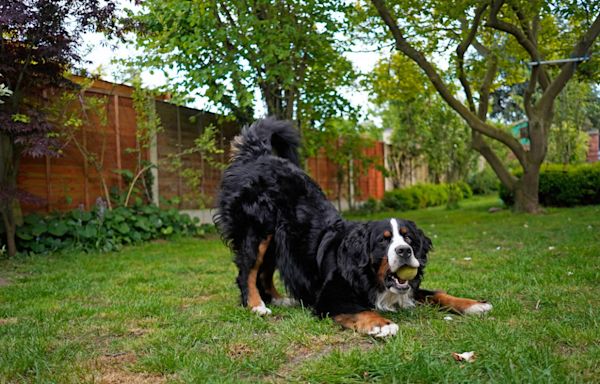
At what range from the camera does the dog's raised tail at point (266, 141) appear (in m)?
4.40

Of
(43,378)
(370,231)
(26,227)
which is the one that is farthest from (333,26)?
(43,378)

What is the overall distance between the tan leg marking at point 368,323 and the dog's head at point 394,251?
0.28 meters

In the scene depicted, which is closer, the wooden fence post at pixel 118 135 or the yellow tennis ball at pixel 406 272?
the yellow tennis ball at pixel 406 272

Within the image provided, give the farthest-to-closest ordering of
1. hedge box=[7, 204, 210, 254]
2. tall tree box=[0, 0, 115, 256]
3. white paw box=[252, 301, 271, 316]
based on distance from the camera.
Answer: hedge box=[7, 204, 210, 254] → tall tree box=[0, 0, 115, 256] → white paw box=[252, 301, 271, 316]

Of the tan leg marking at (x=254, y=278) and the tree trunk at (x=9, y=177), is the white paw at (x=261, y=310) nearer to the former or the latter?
the tan leg marking at (x=254, y=278)

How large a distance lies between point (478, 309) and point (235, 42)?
22.8 feet

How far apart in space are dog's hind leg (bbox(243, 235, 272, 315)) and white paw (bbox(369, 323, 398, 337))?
959mm

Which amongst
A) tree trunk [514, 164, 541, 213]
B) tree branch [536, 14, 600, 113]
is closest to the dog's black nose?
tree branch [536, 14, 600, 113]

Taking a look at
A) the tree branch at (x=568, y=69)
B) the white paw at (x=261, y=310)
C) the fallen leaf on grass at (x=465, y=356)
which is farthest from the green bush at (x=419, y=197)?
Result: the fallen leaf on grass at (x=465, y=356)

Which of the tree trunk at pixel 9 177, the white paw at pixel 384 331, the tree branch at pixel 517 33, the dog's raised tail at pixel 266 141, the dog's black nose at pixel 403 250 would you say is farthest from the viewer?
the tree branch at pixel 517 33

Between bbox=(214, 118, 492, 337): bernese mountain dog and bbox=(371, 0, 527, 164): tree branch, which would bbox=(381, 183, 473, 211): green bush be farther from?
bbox=(214, 118, 492, 337): bernese mountain dog

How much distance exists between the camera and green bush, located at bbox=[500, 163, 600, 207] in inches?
560

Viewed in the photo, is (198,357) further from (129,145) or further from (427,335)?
(129,145)

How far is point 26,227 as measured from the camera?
7.16 meters
